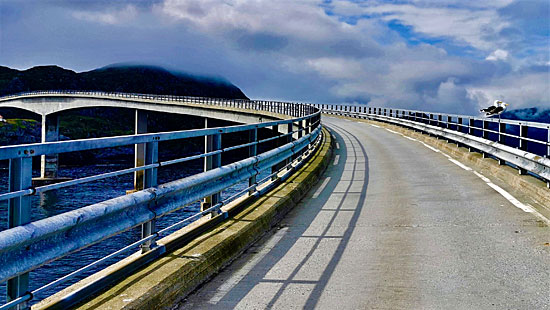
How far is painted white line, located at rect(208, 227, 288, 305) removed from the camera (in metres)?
5.02

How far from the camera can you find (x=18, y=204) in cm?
354

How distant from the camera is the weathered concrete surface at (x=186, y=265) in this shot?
4227mm

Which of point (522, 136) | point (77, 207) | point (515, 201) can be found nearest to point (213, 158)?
point (515, 201)

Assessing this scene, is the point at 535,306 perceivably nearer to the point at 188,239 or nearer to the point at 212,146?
the point at 188,239

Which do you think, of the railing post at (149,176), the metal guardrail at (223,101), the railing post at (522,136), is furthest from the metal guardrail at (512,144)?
the metal guardrail at (223,101)

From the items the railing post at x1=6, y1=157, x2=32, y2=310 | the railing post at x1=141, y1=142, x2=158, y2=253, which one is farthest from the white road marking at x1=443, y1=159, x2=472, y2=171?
the railing post at x1=6, y1=157, x2=32, y2=310

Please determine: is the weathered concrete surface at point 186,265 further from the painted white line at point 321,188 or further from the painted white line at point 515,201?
the painted white line at point 515,201

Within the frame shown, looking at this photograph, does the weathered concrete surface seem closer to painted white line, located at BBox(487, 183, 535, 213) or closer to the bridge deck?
the bridge deck

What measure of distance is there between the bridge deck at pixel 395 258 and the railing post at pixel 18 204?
1518 millimetres

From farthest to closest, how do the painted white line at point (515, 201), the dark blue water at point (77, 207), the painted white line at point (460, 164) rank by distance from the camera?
the dark blue water at point (77, 207), the painted white line at point (460, 164), the painted white line at point (515, 201)

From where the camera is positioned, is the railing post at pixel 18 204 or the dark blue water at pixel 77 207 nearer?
the railing post at pixel 18 204

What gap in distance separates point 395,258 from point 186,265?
103 inches

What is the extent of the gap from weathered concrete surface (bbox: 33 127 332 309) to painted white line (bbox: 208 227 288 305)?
0.21 meters

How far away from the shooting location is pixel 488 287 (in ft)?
17.3
